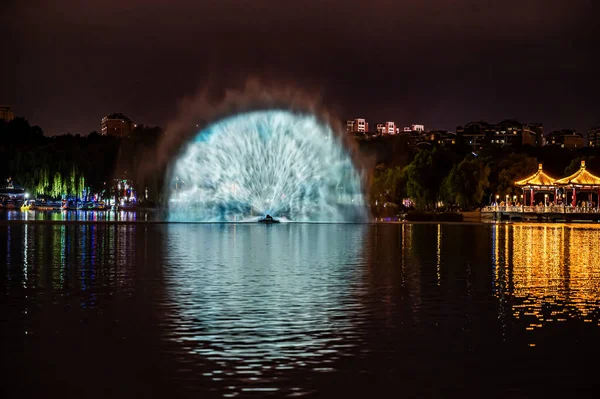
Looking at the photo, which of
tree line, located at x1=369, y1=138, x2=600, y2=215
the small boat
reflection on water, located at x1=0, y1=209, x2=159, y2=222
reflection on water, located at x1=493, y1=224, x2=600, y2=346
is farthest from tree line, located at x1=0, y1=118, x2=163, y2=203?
reflection on water, located at x1=493, y1=224, x2=600, y2=346

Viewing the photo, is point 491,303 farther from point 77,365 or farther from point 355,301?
point 77,365

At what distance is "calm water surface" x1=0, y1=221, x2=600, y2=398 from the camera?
50.3 feet

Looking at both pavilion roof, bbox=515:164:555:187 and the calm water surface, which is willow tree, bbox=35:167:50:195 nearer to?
pavilion roof, bbox=515:164:555:187

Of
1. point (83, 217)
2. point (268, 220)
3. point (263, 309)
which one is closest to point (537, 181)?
point (268, 220)

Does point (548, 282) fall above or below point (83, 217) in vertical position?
below

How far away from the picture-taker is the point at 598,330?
20750 mm

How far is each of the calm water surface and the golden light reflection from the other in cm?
8

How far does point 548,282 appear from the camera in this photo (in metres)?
31.1

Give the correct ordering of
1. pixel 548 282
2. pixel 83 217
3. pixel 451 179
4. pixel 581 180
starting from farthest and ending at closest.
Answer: pixel 83 217 → pixel 451 179 → pixel 581 180 → pixel 548 282

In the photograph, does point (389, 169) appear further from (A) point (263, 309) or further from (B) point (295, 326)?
(B) point (295, 326)

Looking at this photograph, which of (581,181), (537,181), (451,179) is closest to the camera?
(581,181)

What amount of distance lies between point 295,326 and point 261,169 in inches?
2384

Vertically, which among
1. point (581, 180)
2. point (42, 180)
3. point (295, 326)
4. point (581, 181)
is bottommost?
point (295, 326)

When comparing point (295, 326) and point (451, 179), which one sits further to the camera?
point (451, 179)
